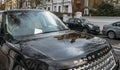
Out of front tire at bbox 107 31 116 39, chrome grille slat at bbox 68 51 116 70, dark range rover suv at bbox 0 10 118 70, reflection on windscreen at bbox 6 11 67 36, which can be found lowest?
front tire at bbox 107 31 116 39

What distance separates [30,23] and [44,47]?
4.03 ft

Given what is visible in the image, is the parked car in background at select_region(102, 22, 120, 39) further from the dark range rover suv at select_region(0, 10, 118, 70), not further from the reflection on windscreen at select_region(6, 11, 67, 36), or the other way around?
the dark range rover suv at select_region(0, 10, 118, 70)

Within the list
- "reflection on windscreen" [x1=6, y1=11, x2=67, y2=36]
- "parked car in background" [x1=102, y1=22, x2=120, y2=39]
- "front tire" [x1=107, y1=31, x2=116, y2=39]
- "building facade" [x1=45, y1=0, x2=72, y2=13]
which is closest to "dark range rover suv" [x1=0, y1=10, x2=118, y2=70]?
"reflection on windscreen" [x1=6, y1=11, x2=67, y2=36]

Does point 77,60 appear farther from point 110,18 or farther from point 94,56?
point 110,18

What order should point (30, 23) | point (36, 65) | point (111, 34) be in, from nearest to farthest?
point (36, 65), point (30, 23), point (111, 34)

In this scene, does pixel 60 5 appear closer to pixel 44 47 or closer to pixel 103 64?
pixel 44 47

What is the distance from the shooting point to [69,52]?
357 centimetres

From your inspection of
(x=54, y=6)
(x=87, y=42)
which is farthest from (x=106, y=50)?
(x=54, y=6)

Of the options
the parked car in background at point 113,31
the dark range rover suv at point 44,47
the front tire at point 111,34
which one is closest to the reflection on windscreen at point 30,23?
the dark range rover suv at point 44,47

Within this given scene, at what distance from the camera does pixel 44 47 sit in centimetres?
384

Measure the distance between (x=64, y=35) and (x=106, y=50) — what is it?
829mm

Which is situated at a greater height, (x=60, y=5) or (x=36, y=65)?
(x=36, y=65)

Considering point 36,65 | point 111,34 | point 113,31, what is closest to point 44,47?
point 36,65

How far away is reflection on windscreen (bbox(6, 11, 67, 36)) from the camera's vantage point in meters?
4.77
